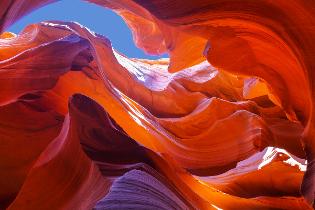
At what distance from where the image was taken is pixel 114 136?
3.45m

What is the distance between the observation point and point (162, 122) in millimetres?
5570

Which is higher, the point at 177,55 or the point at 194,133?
the point at 177,55

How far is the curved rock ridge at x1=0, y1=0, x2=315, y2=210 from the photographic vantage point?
3.07 m

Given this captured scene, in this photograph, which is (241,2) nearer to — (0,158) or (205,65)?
(0,158)

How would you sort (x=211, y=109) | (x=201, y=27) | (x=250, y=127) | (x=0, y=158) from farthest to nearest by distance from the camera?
(x=211, y=109)
(x=250, y=127)
(x=0, y=158)
(x=201, y=27)

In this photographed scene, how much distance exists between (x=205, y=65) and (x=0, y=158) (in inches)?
167

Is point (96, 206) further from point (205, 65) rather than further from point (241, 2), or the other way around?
point (205, 65)

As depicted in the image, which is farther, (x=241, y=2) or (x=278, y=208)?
(x=278, y=208)

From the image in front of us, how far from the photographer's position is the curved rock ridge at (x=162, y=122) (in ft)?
10.1

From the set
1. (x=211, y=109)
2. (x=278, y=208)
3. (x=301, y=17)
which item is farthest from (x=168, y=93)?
(x=301, y=17)

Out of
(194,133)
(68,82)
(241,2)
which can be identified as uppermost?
(241,2)

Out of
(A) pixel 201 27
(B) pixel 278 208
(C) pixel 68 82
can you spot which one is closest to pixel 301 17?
(A) pixel 201 27

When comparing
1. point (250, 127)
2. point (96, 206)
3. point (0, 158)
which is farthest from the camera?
point (250, 127)

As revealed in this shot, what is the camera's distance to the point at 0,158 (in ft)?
12.6
